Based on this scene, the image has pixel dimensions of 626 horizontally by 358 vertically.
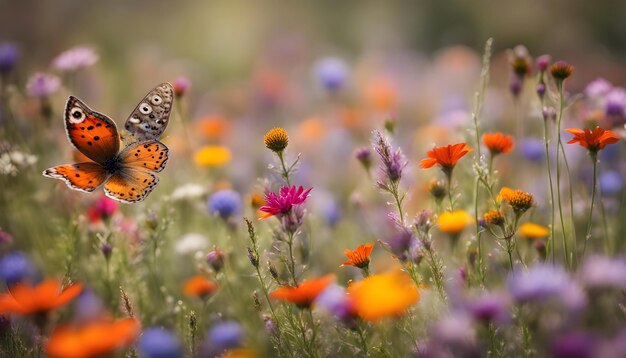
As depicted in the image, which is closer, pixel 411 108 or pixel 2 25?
pixel 411 108

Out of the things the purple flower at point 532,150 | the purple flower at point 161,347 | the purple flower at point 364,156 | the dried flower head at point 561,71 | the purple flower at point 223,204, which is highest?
the purple flower at point 532,150

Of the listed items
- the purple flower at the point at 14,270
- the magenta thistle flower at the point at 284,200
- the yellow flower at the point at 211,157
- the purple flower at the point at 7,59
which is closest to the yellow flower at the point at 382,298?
the magenta thistle flower at the point at 284,200

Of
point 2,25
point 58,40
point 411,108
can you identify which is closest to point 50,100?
point 411,108

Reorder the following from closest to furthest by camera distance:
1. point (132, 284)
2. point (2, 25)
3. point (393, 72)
Answer: point (132, 284) < point (393, 72) < point (2, 25)

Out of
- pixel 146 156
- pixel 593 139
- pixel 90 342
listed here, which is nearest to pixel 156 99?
pixel 146 156

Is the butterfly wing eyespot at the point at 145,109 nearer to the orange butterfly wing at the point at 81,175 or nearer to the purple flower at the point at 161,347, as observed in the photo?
the orange butterfly wing at the point at 81,175

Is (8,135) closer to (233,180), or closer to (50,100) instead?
(50,100)

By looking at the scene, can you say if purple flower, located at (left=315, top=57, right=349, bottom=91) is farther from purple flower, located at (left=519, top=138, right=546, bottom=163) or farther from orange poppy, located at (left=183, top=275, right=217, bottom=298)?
orange poppy, located at (left=183, top=275, right=217, bottom=298)
